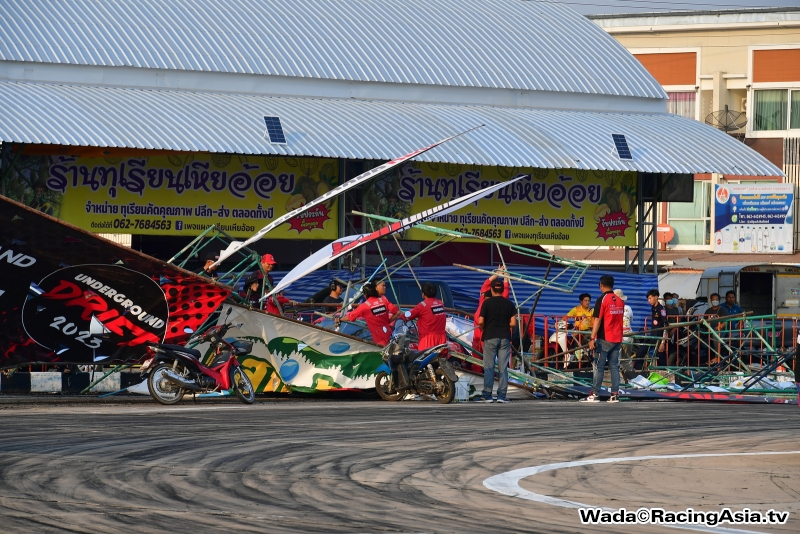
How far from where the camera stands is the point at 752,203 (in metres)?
55.3

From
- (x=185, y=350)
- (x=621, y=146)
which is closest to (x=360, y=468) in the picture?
(x=185, y=350)

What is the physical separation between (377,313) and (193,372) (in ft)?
11.7

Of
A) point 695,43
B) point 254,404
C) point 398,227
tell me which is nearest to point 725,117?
point 695,43

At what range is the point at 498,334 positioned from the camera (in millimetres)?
19969

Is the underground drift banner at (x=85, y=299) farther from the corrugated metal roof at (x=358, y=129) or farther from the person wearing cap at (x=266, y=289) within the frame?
the corrugated metal roof at (x=358, y=129)

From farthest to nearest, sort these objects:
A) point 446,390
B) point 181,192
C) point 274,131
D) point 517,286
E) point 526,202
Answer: point 526,202, point 517,286, point 274,131, point 181,192, point 446,390

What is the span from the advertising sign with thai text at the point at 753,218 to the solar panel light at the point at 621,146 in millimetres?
24438

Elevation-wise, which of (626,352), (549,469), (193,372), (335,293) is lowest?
(549,469)

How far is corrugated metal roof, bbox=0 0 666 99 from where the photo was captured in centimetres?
3042

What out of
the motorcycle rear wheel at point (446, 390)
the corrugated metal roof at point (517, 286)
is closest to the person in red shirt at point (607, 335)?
the motorcycle rear wheel at point (446, 390)

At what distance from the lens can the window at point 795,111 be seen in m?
56.0

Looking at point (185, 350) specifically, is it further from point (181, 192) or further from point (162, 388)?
point (181, 192)

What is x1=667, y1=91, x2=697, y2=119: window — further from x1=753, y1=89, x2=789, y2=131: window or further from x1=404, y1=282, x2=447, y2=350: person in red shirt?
x1=404, y1=282, x2=447, y2=350: person in red shirt

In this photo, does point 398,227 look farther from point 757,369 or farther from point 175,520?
point 175,520
